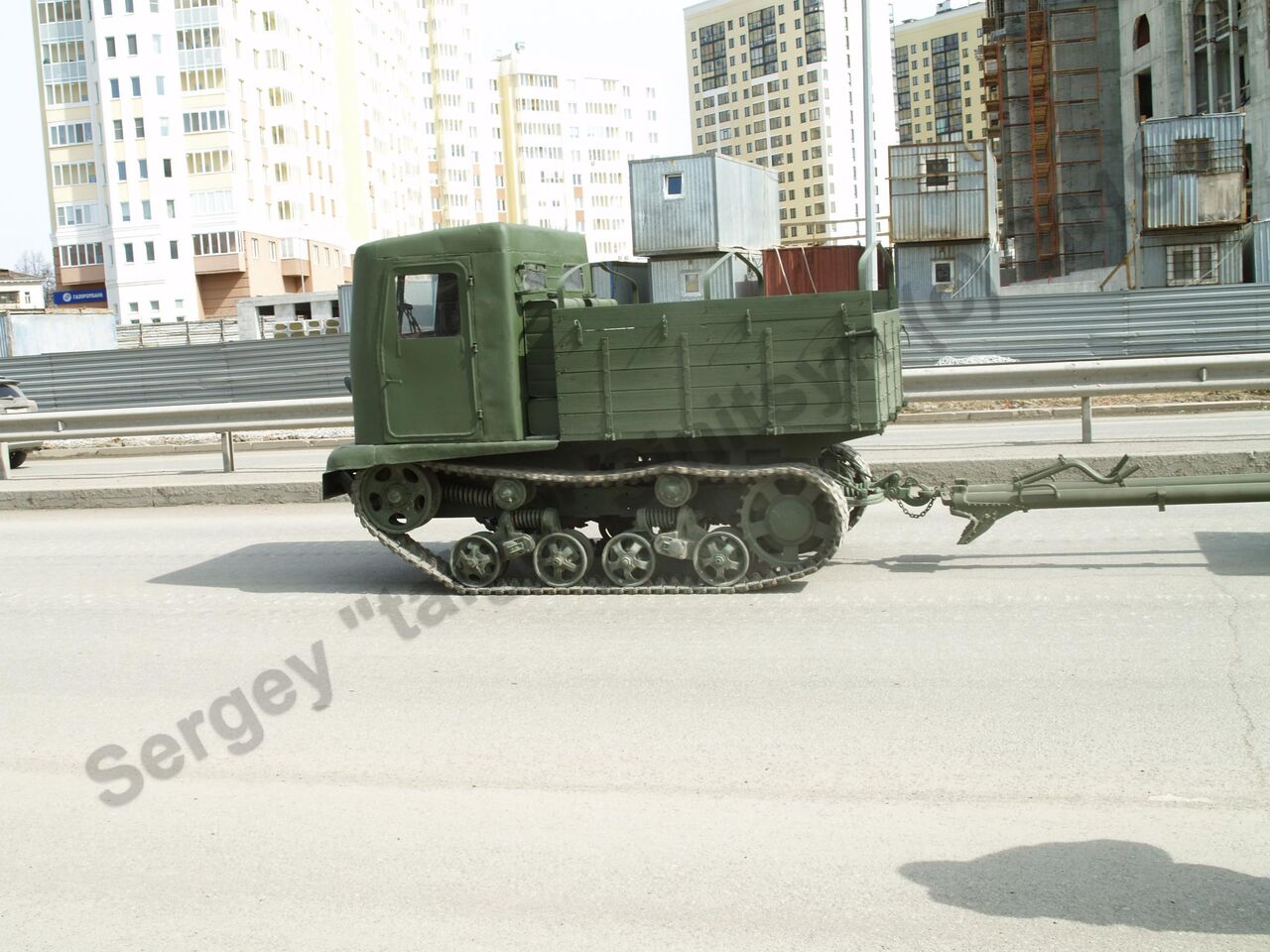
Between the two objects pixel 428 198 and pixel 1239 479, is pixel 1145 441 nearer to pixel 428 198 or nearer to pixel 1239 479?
pixel 1239 479

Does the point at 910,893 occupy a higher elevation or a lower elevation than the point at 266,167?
lower

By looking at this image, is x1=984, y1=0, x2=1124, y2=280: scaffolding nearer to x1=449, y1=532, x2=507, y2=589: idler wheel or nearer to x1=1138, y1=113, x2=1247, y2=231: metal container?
x1=1138, y1=113, x2=1247, y2=231: metal container

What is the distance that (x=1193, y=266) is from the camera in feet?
142

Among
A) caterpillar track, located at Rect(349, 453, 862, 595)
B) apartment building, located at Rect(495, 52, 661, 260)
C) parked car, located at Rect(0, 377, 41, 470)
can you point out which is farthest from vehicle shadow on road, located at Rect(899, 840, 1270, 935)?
apartment building, located at Rect(495, 52, 661, 260)

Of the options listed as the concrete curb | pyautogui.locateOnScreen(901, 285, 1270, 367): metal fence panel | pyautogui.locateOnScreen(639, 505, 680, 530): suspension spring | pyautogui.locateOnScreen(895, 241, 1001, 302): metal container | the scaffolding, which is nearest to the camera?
pyautogui.locateOnScreen(639, 505, 680, 530): suspension spring

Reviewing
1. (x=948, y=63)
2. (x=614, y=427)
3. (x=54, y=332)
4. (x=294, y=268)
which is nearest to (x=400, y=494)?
(x=614, y=427)

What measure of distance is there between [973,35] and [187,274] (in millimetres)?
135287

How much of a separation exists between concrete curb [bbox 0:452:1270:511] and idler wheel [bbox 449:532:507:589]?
442 cm

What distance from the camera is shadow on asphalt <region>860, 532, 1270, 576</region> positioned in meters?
9.07

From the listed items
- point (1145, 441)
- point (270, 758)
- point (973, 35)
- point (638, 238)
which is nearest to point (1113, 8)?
point (638, 238)

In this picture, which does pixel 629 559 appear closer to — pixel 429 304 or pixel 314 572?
pixel 429 304

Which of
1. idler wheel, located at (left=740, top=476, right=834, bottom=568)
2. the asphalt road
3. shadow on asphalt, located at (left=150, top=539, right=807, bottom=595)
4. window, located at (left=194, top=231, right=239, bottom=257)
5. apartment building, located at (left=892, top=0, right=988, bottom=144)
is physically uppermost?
apartment building, located at (left=892, top=0, right=988, bottom=144)

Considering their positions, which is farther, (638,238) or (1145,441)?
(638,238)

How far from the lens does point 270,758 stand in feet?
20.6
